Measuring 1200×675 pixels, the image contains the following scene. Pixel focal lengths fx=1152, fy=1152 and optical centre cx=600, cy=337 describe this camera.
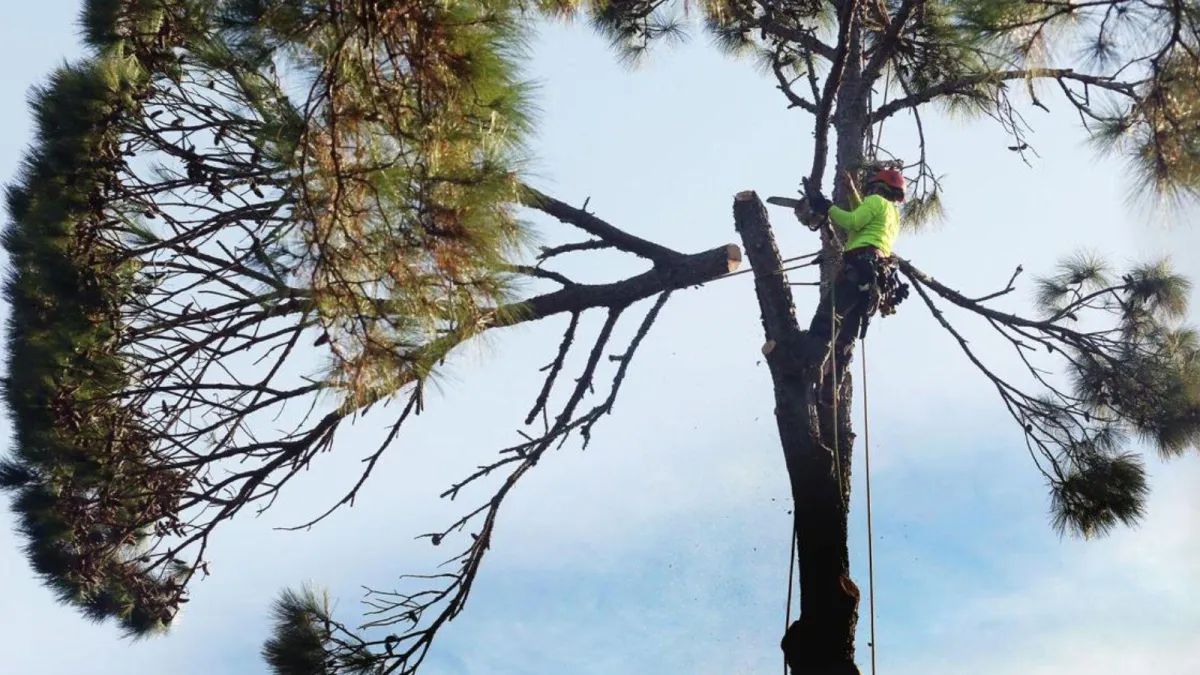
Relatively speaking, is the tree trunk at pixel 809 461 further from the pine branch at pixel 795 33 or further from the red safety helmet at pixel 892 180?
the pine branch at pixel 795 33

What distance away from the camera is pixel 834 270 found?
481 centimetres

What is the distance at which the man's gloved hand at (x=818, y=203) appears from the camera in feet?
14.9

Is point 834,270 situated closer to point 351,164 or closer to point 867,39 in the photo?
point 867,39

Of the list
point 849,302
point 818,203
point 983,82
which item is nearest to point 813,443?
point 849,302

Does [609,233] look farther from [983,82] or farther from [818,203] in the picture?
[983,82]

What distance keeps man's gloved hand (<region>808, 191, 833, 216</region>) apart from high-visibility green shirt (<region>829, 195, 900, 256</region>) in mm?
62

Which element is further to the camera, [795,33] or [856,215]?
[795,33]

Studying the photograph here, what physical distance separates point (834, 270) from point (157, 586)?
2977mm

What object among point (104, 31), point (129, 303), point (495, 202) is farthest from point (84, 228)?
point (495, 202)

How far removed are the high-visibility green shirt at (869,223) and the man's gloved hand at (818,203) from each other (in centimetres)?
6

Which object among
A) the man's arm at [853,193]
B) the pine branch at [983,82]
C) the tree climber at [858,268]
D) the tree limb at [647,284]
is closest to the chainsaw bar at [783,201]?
the tree climber at [858,268]

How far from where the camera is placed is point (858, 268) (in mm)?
4586

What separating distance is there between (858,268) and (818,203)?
0.31 meters

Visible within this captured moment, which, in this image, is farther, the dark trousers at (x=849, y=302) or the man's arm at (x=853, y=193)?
the man's arm at (x=853, y=193)
